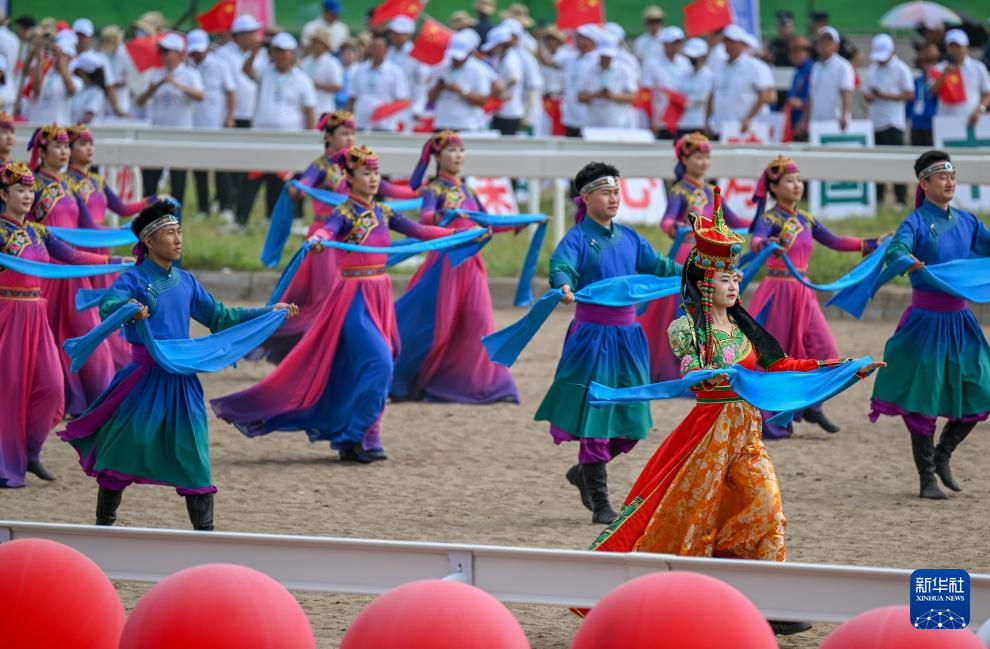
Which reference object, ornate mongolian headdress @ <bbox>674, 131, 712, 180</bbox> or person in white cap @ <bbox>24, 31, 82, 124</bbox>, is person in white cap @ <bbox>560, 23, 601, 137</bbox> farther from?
ornate mongolian headdress @ <bbox>674, 131, 712, 180</bbox>

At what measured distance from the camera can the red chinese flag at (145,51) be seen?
20.3m

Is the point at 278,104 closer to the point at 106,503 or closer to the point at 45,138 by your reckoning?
the point at 45,138

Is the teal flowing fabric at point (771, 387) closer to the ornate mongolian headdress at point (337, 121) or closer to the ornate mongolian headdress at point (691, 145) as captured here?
the ornate mongolian headdress at point (691, 145)

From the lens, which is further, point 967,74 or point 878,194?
point 878,194

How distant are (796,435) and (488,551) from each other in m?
6.11

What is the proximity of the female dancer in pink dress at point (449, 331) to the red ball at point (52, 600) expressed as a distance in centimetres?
708

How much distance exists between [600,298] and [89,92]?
41.1 ft

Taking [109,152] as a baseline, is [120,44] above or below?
above

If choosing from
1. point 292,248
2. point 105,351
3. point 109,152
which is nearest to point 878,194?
point 292,248

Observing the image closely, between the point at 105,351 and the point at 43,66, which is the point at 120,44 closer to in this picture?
A: the point at 43,66

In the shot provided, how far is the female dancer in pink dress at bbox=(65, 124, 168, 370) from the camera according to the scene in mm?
11922

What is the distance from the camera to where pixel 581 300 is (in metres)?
8.99

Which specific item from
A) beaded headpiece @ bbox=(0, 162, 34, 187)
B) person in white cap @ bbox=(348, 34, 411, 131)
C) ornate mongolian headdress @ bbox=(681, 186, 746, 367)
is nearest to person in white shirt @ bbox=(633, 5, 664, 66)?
person in white cap @ bbox=(348, 34, 411, 131)

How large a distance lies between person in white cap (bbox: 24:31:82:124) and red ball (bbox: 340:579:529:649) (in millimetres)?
15658
